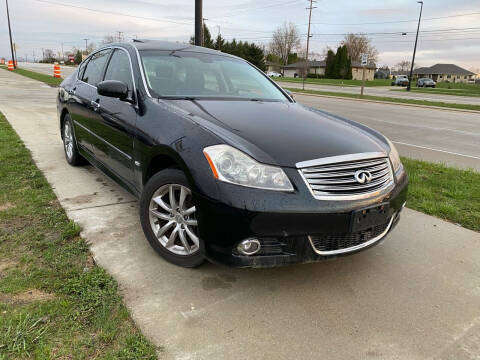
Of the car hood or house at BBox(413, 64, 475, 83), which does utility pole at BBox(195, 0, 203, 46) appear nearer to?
the car hood

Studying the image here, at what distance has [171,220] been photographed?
9.04 feet

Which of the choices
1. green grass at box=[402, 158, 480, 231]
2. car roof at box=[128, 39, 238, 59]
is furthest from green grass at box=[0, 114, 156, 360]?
green grass at box=[402, 158, 480, 231]

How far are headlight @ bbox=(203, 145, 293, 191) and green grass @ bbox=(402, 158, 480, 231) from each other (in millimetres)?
2655

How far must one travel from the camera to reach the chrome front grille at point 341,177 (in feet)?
7.60

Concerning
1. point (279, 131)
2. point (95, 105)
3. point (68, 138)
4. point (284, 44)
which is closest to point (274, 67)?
point (284, 44)

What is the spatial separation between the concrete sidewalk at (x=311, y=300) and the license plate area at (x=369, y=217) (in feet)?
1.70

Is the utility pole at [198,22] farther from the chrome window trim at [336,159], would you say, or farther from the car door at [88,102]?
the chrome window trim at [336,159]

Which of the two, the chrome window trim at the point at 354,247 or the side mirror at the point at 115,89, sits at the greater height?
the side mirror at the point at 115,89

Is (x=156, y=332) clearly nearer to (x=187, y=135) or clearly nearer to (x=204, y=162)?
(x=204, y=162)

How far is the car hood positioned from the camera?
2412 millimetres

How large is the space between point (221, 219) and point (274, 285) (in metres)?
0.74

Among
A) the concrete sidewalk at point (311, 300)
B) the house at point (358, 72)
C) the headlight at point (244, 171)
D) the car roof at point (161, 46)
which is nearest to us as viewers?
the concrete sidewalk at point (311, 300)

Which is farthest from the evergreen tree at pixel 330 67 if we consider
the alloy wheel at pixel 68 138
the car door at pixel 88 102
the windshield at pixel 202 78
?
the windshield at pixel 202 78

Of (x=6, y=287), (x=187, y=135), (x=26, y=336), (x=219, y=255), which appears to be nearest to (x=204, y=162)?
(x=187, y=135)
